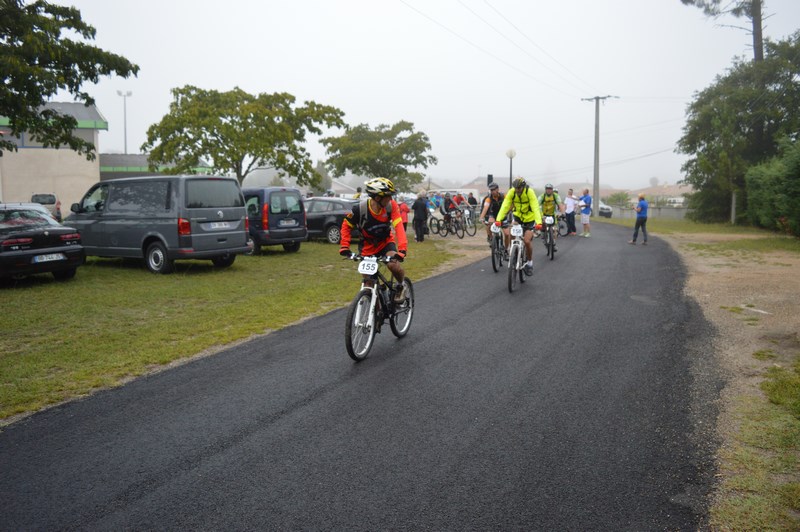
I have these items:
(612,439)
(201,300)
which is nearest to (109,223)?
(201,300)

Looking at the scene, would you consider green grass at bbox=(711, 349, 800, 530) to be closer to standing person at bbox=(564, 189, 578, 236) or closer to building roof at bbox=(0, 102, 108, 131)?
standing person at bbox=(564, 189, 578, 236)

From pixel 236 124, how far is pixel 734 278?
2188cm

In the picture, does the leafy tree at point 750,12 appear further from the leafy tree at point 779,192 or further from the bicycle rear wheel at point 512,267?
the bicycle rear wheel at point 512,267

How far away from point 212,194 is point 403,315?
24.1 feet

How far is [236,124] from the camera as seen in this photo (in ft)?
91.6

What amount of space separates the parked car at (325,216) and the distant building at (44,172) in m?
27.0

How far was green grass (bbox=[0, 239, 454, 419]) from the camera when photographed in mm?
6102

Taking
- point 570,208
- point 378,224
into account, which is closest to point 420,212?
point 570,208

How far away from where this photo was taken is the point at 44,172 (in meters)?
42.1

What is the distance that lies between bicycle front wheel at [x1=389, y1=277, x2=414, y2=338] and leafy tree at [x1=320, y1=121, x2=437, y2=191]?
4566 cm

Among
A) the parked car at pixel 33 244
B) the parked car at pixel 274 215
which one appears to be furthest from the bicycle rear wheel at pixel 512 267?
the parked car at pixel 33 244

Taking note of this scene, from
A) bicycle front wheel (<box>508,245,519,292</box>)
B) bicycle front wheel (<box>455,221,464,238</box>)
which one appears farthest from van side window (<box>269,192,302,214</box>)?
bicycle front wheel (<box>455,221,464,238</box>)

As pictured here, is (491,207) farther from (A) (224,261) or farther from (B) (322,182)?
(B) (322,182)

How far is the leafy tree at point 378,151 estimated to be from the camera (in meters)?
53.0
